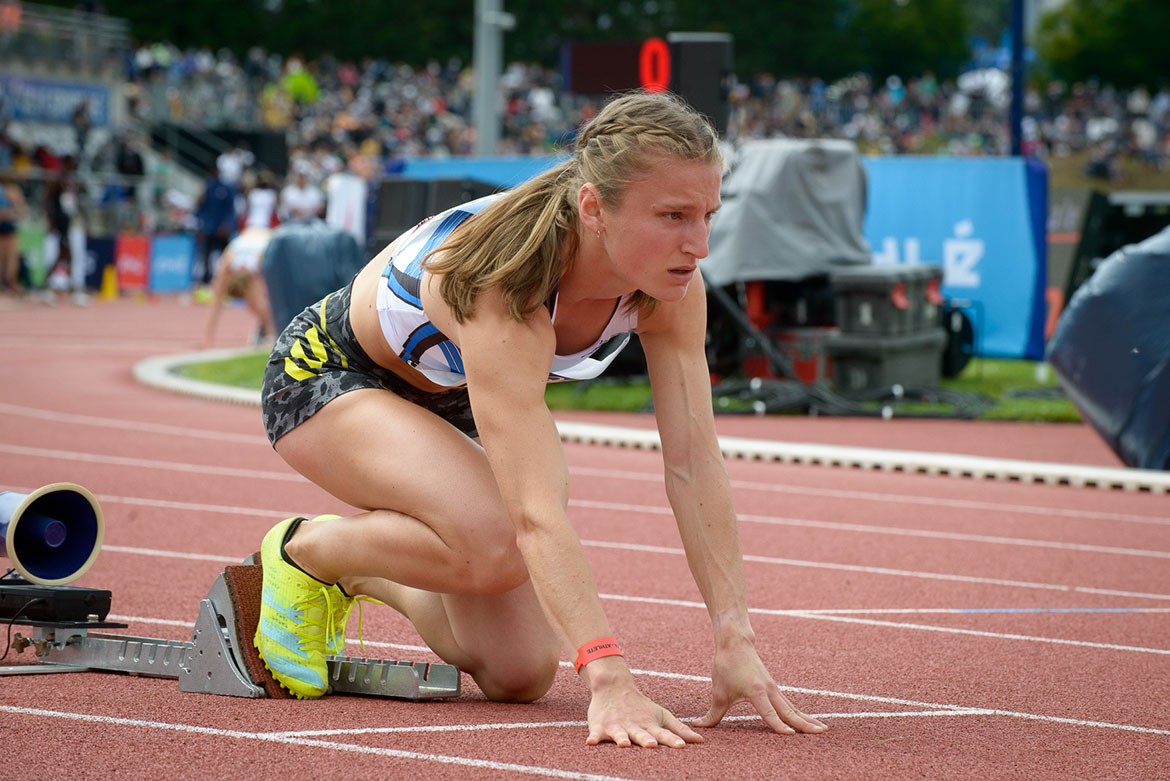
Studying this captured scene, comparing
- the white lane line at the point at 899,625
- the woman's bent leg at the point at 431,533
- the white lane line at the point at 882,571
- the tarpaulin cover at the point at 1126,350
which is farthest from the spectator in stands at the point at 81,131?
the woman's bent leg at the point at 431,533

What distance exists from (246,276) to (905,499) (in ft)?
28.7

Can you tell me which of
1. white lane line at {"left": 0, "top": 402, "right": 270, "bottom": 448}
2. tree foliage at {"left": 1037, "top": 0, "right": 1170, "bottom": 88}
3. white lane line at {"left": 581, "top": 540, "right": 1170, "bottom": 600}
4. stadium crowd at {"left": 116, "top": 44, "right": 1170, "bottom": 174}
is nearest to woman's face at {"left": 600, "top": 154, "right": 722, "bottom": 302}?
white lane line at {"left": 581, "top": 540, "right": 1170, "bottom": 600}

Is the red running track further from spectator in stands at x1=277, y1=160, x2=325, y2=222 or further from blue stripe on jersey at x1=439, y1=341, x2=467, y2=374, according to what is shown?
spectator in stands at x1=277, y1=160, x2=325, y2=222

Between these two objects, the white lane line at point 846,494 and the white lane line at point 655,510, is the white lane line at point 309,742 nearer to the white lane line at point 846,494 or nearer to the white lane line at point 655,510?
the white lane line at point 655,510

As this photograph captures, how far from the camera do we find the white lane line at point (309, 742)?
2766 mm

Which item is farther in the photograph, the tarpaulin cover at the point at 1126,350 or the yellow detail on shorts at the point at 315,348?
the tarpaulin cover at the point at 1126,350

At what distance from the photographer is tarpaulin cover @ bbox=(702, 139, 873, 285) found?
1138 centimetres

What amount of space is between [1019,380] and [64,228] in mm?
15637

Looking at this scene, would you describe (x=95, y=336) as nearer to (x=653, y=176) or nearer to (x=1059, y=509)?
(x=1059, y=509)

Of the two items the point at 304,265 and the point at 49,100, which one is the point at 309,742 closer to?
the point at 304,265

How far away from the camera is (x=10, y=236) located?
21906mm

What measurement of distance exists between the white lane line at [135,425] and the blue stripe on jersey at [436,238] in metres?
5.87

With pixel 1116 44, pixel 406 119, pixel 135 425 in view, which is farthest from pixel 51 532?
pixel 1116 44

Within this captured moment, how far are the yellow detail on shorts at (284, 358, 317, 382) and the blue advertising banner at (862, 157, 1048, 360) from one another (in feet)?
32.6
